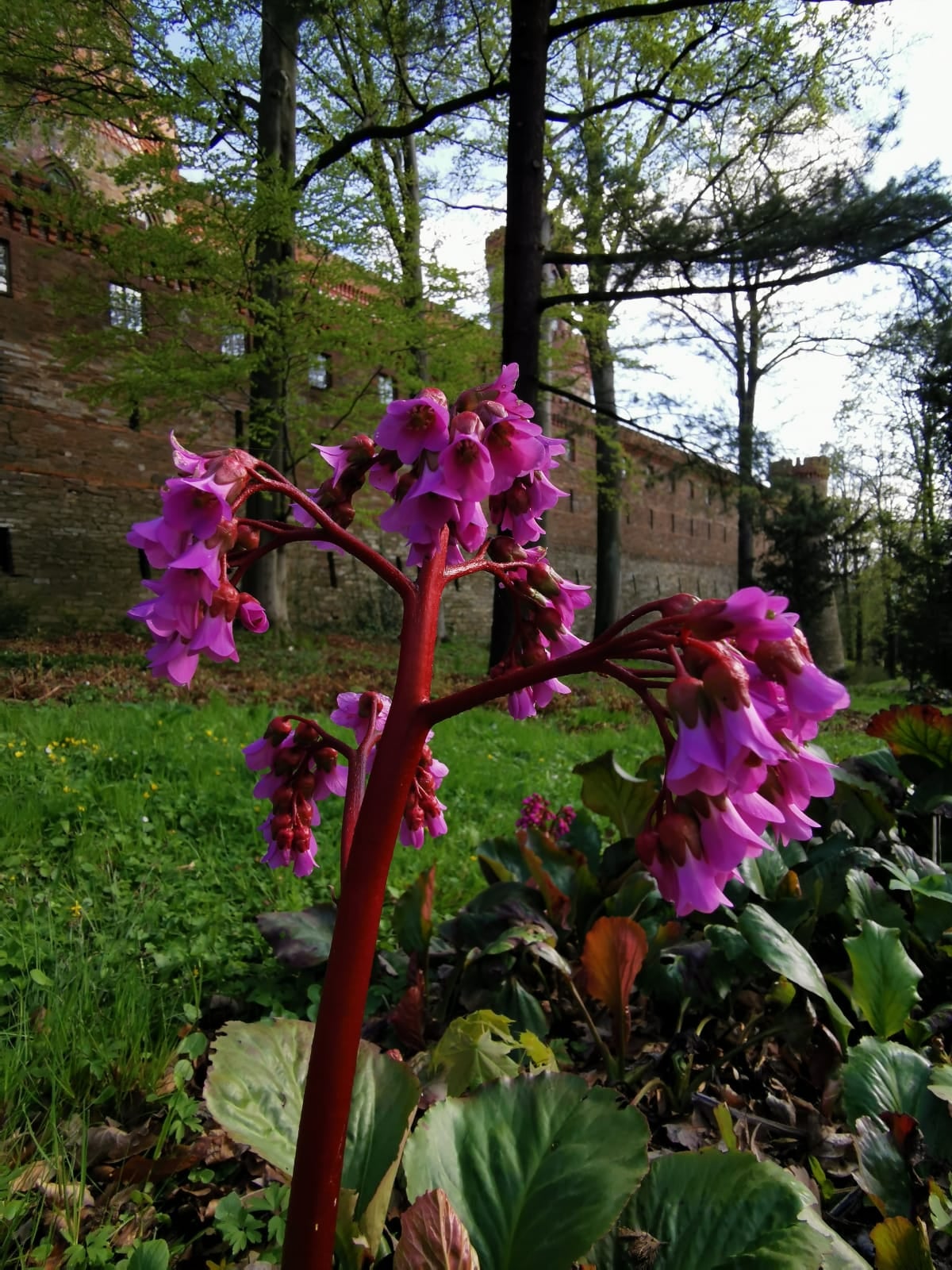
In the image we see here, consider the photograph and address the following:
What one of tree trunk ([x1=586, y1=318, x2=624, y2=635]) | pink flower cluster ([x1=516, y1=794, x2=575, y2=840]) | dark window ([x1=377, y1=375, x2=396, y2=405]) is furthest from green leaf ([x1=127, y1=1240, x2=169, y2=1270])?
tree trunk ([x1=586, y1=318, x2=624, y2=635])

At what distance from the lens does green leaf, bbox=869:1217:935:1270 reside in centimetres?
86

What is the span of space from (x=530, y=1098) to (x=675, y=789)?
1.81ft

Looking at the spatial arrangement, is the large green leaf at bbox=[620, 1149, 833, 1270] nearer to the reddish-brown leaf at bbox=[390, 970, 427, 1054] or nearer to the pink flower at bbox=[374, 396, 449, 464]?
the reddish-brown leaf at bbox=[390, 970, 427, 1054]

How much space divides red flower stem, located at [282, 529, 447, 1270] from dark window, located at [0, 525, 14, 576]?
14406mm

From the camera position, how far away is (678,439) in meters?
9.25

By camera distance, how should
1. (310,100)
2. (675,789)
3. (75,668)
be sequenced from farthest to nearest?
1. (310,100)
2. (75,668)
3. (675,789)

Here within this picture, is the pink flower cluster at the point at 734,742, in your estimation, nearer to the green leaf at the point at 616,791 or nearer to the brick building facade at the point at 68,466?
the green leaf at the point at 616,791

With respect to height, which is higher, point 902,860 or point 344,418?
point 344,418

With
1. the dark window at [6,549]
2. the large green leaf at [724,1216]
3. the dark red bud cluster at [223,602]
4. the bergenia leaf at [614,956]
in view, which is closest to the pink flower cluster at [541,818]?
the bergenia leaf at [614,956]

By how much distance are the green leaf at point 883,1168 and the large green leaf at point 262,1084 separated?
772 mm

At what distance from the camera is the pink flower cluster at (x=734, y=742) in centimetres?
59

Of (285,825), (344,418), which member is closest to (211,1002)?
(285,825)

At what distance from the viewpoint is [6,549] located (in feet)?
42.5

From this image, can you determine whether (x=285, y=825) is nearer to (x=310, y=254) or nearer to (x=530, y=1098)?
(x=530, y=1098)
